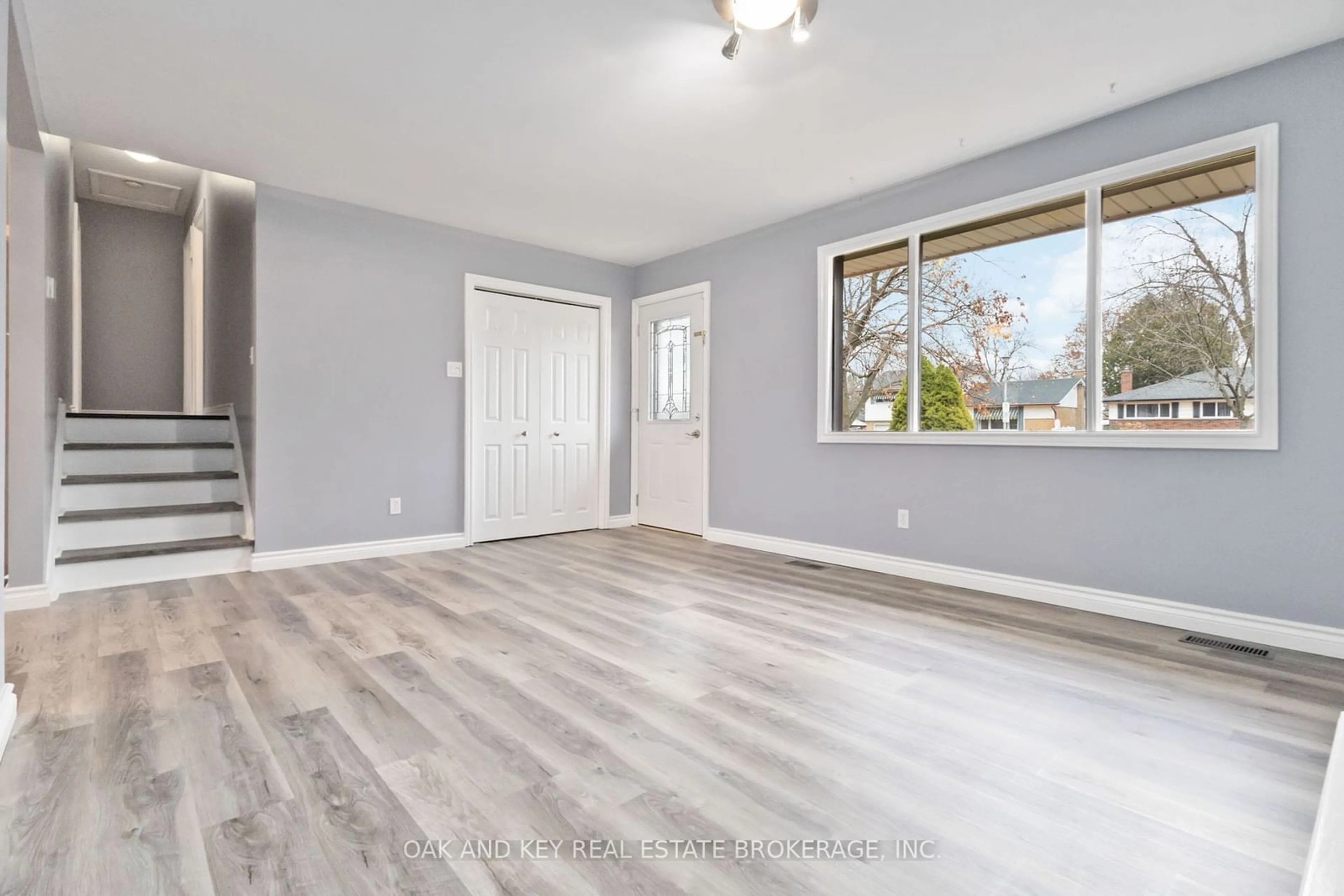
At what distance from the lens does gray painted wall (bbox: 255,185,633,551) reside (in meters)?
3.98

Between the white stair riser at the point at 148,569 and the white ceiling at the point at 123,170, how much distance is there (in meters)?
2.57

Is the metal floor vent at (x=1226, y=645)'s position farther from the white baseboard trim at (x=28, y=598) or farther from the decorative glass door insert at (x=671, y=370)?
the white baseboard trim at (x=28, y=598)

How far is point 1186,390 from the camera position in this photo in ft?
9.39

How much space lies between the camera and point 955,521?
143 inches

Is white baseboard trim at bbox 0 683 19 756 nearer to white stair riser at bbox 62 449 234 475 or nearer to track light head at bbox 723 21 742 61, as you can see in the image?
white stair riser at bbox 62 449 234 475

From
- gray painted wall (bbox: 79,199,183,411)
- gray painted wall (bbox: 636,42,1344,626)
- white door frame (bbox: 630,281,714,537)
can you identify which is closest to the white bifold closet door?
white door frame (bbox: 630,281,714,537)

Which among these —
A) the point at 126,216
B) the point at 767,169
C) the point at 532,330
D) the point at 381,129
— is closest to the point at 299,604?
the point at 381,129

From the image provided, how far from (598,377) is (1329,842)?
201 inches

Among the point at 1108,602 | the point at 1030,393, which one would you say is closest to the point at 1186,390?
the point at 1030,393

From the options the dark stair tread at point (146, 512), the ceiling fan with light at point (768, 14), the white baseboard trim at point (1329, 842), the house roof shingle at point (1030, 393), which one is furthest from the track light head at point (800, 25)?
the dark stair tread at point (146, 512)

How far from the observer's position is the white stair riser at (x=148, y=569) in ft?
11.3

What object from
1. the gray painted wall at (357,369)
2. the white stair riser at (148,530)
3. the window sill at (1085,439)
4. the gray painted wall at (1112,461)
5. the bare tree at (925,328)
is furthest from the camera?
the gray painted wall at (357,369)

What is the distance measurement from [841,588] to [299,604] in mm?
2848

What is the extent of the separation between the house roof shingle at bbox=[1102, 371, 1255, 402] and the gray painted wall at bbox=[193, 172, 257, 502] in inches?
192
